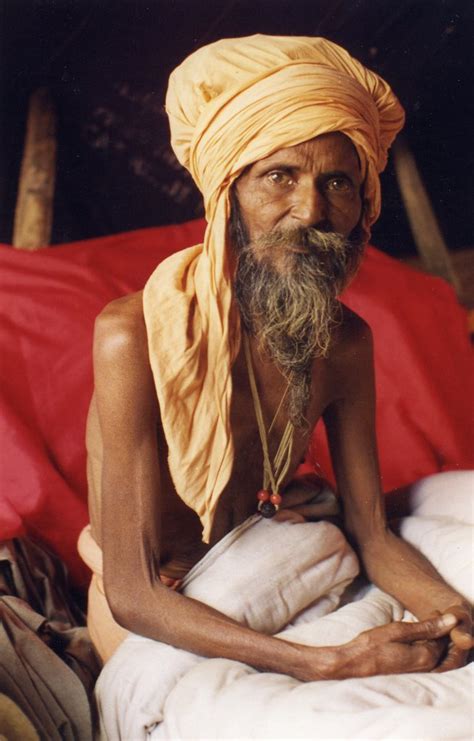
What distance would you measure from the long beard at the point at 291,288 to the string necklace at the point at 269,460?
7 cm

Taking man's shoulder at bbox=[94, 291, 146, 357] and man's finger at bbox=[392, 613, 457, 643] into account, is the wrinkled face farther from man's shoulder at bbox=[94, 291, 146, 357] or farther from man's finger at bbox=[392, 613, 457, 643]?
man's finger at bbox=[392, 613, 457, 643]

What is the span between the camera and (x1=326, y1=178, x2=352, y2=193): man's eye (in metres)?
1.49

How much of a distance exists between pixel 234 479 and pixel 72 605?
0.52 meters

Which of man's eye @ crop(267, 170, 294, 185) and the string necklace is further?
the string necklace

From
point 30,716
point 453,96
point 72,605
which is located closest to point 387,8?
point 453,96

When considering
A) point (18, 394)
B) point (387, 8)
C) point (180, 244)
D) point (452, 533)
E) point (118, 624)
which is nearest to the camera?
point (118, 624)

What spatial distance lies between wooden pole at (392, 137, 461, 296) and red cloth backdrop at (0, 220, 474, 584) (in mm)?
839

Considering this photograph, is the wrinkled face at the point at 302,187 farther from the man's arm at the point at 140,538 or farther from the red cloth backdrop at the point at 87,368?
the red cloth backdrop at the point at 87,368

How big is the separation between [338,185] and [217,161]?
201 millimetres

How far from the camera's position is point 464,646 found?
1.45 metres

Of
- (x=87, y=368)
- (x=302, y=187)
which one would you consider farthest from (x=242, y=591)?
(x=87, y=368)

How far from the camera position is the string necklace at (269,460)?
1601 millimetres

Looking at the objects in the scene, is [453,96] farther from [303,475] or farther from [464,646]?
[464,646]

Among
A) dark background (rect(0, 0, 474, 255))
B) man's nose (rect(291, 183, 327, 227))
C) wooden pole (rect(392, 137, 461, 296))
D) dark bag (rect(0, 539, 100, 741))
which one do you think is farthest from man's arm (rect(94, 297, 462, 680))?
wooden pole (rect(392, 137, 461, 296))
